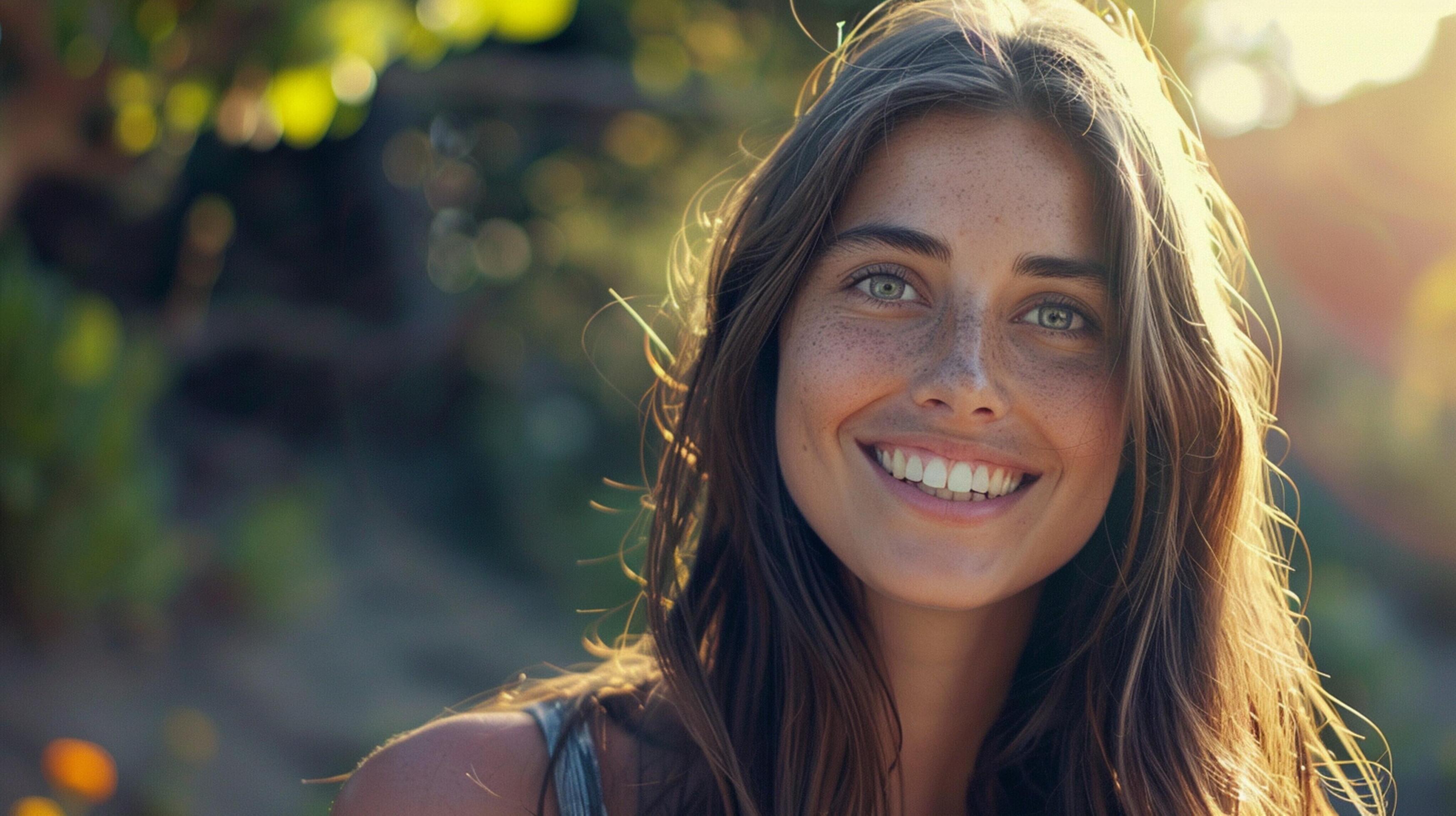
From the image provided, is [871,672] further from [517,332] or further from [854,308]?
[517,332]

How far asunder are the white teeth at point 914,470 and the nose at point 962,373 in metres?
0.07

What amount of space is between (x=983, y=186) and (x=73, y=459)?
3.88 m

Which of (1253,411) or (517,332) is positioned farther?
(517,332)

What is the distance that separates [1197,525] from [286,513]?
4.74 meters

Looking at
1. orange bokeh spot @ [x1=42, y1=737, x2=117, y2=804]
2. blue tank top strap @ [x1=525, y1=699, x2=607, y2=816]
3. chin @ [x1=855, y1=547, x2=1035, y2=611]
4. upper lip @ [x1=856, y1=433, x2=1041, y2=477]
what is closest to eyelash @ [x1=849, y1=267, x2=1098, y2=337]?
upper lip @ [x1=856, y1=433, x2=1041, y2=477]

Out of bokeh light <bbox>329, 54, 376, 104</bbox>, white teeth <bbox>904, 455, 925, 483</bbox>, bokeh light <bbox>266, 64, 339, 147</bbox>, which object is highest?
bokeh light <bbox>329, 54, 376, 104</bbox>

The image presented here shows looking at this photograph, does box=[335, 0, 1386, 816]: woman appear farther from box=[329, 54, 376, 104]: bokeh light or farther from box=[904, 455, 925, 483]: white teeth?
box=[329, 54, 376, 104]: bokeh light

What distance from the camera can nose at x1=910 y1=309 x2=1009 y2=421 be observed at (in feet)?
4.64

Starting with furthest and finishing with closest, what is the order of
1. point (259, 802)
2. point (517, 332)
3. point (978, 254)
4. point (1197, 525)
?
point (517, 332) → point (259, 802) → point (1197, 525) → point (978, 254)

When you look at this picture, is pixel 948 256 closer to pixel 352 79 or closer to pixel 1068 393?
pixel 1068 393

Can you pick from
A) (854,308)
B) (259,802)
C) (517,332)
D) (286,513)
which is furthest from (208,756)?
(854,308)

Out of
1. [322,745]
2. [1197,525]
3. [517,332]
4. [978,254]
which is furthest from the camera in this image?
[517,332]

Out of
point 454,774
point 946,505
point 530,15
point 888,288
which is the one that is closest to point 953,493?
point 946,505

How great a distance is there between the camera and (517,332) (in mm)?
7723
